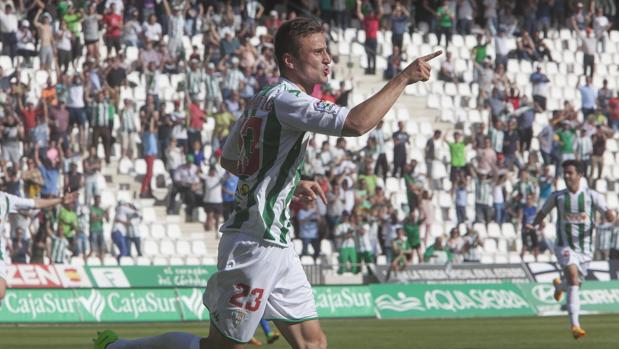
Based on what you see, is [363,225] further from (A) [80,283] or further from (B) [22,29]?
(B) [22,29]

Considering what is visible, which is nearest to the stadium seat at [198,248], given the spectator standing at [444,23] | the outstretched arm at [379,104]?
the spectator standing at [444,23]

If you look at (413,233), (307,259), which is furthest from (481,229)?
(307,259)

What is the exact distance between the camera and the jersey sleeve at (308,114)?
25.0 feet

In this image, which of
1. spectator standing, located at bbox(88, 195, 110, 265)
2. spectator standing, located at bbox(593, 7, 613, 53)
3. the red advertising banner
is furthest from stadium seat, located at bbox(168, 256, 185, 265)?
spectator standing, located at bbox(593, 7, 613, 53)

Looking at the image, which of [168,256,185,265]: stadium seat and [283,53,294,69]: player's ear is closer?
[283,53,294,69]: player's ear

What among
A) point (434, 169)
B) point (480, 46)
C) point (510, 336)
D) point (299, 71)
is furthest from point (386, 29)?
point (299, 71)

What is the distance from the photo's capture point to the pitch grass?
17734 mm

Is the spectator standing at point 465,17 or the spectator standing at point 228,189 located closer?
the spectator standing at point 228,189

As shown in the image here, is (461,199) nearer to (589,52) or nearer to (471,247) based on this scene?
(471,247)

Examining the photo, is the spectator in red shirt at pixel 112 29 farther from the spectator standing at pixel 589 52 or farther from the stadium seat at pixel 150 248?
the spectator standing at pixel 589 52

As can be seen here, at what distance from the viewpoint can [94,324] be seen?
81.8 ft

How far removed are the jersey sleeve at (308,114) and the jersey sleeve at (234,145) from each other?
447mm

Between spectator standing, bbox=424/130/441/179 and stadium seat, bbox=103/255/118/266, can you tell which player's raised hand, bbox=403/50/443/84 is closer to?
stadium seat, bbox=103/255/118/266

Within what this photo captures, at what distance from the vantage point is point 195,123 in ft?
101
